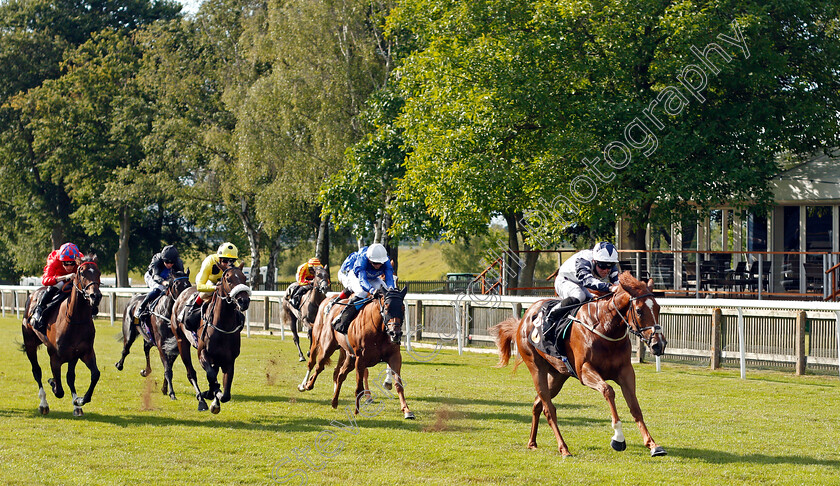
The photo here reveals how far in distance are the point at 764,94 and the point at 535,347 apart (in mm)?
16623

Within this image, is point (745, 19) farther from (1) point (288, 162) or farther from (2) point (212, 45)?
(2) point (212, 45)

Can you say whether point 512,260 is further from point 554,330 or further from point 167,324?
point 554,330

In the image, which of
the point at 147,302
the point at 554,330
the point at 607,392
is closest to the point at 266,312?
the point at 147,302

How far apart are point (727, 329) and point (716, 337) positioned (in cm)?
60

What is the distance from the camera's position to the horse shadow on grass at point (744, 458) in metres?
7.09

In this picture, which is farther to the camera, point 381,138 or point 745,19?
point 381,138

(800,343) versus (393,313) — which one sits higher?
(393,313)

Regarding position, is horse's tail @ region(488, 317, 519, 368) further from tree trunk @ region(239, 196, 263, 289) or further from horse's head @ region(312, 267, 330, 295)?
tree trunk @ region(239, 196, 263, 289)

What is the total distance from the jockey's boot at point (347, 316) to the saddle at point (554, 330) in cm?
274

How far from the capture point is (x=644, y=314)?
22.4ft

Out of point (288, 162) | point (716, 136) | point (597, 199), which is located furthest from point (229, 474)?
point (288, 162)

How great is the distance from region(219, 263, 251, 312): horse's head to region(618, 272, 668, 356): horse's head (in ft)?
12.9

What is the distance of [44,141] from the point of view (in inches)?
1614

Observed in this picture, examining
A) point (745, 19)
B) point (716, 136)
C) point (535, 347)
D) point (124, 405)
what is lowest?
point (124, 405)
